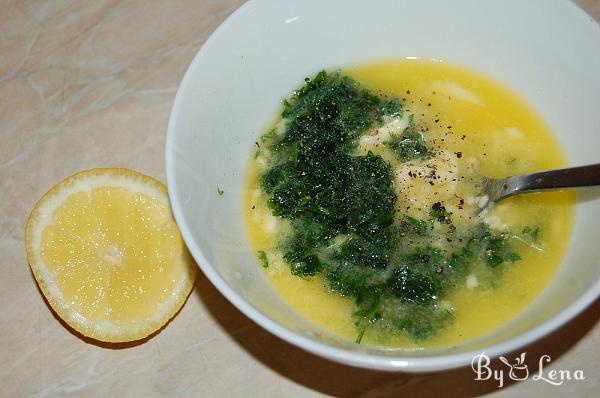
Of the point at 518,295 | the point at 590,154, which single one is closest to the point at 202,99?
the point at 518,295

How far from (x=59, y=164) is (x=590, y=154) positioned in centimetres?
217

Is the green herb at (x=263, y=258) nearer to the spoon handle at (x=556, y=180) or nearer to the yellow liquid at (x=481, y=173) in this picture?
the yellow liquid at (x=481, y=173)

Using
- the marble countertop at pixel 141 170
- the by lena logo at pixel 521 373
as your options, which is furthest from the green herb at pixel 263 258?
the by lena logo at pixel 521 373

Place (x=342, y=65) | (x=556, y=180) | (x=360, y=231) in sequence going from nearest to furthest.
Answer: (x=556, y=180) → (x=360, y=231) → (x=342, y=65)

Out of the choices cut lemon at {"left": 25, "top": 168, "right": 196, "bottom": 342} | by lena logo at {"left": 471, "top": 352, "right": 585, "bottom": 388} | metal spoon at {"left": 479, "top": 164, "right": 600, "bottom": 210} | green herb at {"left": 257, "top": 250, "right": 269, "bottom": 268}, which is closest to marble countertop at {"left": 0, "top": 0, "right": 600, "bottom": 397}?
by lena logo at {"left": 471, "top": 352, "right": 585, "bottom": 388}

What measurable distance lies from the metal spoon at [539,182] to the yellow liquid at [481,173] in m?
0.06

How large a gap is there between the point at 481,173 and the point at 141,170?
1.42m

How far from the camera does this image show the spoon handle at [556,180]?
2.01 m

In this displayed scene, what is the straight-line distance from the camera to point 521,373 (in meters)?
2.27

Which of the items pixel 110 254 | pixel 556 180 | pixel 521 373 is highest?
pixel 556 180

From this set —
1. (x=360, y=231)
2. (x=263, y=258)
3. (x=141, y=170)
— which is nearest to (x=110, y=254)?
(x=141, y=170)

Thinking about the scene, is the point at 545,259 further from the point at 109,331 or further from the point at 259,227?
the point at 109,331

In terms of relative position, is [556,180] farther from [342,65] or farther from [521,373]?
[342,65]

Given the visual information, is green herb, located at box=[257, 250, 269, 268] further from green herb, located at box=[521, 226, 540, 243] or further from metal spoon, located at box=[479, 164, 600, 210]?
green herb, located at box=[521, 226, 540, 243]
